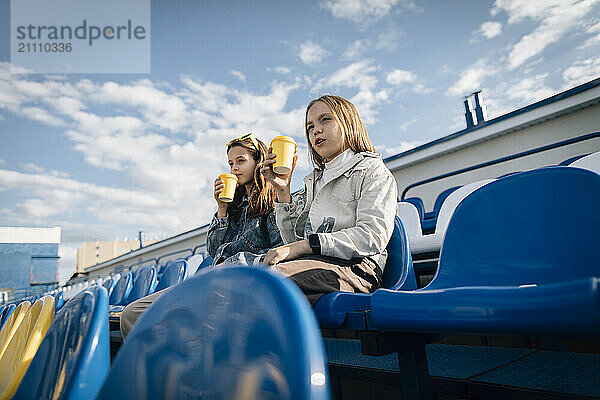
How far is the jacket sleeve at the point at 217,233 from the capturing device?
6.91ft

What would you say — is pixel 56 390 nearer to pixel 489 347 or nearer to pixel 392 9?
pixel 489 347

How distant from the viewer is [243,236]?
6.35 ft

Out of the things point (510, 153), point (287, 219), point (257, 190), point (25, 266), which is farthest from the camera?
point (25, 266)

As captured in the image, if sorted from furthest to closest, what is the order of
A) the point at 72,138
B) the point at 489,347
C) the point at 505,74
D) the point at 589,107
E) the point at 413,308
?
the point at 72,138
the point at 505,74
the point at 589,107
the point at 489,347
the point at 413,308

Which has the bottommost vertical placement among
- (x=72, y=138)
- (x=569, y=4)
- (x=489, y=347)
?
(x=489, y=347)

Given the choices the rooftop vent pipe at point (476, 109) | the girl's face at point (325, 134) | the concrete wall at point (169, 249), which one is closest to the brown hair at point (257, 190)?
the girl's face at point (325, 134)

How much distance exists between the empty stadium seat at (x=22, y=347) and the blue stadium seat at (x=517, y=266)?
0.97 meters

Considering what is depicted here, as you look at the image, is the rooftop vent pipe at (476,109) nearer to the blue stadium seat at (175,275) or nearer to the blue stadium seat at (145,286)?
the blue stadium seat at (175,275)

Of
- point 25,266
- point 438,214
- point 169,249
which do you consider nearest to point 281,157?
point 438,214

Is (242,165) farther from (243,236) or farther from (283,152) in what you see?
(283,152)

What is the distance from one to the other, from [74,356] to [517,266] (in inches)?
39.8

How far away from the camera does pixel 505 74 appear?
4805mm

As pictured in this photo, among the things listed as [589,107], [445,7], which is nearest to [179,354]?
[589,107]

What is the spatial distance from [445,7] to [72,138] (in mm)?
12745
